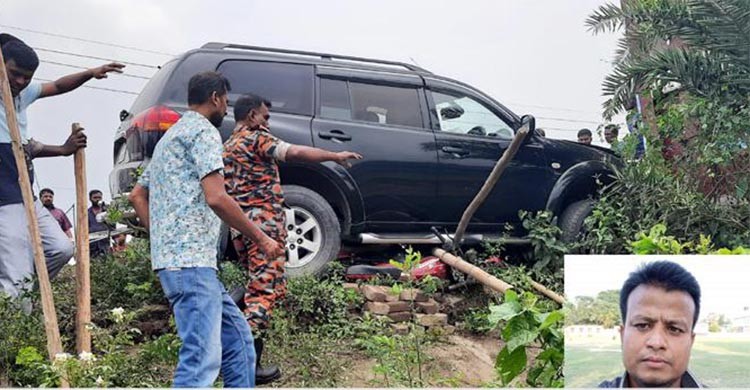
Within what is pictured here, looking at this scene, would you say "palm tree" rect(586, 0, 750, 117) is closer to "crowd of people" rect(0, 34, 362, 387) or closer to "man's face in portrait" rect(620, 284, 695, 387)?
"crowd of people" rect(0, 34, 362, 387)

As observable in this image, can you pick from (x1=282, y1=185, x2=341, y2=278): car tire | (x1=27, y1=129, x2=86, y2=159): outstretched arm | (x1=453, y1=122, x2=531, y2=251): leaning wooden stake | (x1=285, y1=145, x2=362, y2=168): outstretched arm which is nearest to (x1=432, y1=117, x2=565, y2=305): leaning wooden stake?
(x1=453, y1=122, x2=531, y2=251): leaning wooden stake

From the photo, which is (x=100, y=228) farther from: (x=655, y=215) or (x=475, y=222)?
(x=655, y=215)

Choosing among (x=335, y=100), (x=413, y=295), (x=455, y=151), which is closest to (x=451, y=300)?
(x=413, y=295)

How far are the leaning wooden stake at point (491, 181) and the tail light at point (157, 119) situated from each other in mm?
1933

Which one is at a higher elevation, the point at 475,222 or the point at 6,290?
the point at 475,222

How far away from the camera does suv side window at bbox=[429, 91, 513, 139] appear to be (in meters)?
6.28

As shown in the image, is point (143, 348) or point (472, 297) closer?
point (143, 348)

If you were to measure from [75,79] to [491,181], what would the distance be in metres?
2.61

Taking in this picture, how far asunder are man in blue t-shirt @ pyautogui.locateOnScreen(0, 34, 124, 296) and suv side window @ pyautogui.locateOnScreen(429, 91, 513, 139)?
250 centimetres

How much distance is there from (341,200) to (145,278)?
4.31 ft

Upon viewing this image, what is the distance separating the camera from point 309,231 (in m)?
5.61

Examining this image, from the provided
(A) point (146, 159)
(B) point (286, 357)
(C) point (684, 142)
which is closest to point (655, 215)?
(C) point (684, 142)

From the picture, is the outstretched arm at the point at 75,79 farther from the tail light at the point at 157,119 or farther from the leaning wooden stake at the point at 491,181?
the leaning wooden stake at the point at 491,181

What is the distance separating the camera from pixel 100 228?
6.50 m
